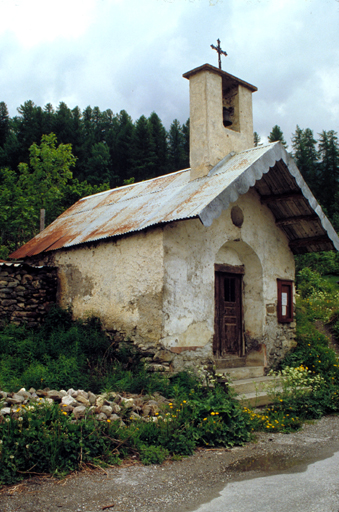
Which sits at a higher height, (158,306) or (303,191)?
(303,191)

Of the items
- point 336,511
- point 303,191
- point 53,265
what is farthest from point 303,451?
point 53,265

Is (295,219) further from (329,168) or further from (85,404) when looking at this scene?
(329,168)

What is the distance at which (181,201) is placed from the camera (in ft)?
24.8

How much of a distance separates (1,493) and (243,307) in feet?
21.5

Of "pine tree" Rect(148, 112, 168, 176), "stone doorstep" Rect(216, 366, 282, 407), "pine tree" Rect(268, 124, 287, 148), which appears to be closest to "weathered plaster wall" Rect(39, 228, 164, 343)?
"stone doorstep" Rect(216, 366, 282, 407)

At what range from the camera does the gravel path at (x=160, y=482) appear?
3664 mm

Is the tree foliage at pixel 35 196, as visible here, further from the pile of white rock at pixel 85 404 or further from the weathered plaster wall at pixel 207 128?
the pile of white rock at pixel 85 404

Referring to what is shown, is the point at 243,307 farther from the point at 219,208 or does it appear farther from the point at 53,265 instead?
the point at 53,265

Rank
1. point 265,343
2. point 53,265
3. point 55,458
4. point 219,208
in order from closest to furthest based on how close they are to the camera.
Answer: point 55,458 < point 219,208 < point 265,343 < point 53,265

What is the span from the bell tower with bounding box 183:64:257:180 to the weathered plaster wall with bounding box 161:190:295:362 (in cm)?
107

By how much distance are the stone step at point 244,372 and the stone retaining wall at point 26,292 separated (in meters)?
4.15

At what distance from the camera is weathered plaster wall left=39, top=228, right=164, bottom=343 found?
7.43 m

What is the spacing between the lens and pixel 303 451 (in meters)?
5.39

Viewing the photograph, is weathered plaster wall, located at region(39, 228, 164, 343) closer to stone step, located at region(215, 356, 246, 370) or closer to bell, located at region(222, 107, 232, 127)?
stone step, located at region(215, 356, 246, 370)
